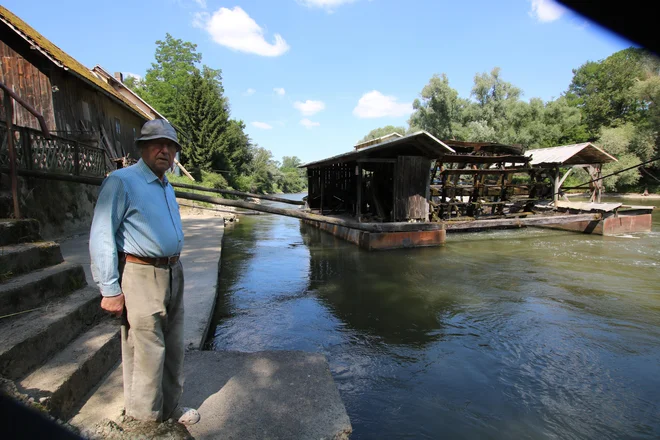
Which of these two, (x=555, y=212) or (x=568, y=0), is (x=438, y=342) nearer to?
(x=568, y=0)

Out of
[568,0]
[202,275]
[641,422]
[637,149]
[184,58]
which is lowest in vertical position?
[641,422]

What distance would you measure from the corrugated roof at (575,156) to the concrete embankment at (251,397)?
49.2ft

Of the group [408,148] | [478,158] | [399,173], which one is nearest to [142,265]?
[399,173]

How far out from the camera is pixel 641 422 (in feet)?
10.6

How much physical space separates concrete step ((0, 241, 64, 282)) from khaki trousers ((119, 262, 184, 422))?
1674mm

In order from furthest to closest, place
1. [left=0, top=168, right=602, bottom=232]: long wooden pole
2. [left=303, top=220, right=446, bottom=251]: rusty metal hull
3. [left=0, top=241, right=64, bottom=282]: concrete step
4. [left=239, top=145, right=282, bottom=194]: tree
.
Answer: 1. [left=239, top=145, right=282, bottom=194]: tree
2. [left=303, top=220, right=446, bottom=251]: rusty metal hull
3. [left=0, top=168, right=602, bottom=232]: long wooden pole
4. [left=0, top=241, right=64, bottom=282]: concrete step

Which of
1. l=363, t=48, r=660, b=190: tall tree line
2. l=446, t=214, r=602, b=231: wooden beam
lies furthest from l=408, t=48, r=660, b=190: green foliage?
l=446, t=214, r=602, b=231: wooden beam

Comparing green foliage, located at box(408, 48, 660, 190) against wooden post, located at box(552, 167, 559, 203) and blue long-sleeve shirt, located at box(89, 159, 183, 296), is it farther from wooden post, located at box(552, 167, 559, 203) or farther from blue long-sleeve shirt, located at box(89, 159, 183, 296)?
blue long-sleeve shirt, located at box(89, 159, 183, 296)

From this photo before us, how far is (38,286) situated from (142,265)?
1.59 metres

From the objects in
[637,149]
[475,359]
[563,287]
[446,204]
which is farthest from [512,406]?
[637,149]

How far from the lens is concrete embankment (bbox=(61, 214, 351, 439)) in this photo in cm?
227

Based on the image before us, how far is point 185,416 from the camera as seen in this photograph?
90.3 inches

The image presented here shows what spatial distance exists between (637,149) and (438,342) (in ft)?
138

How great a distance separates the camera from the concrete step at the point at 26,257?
9.57ft
